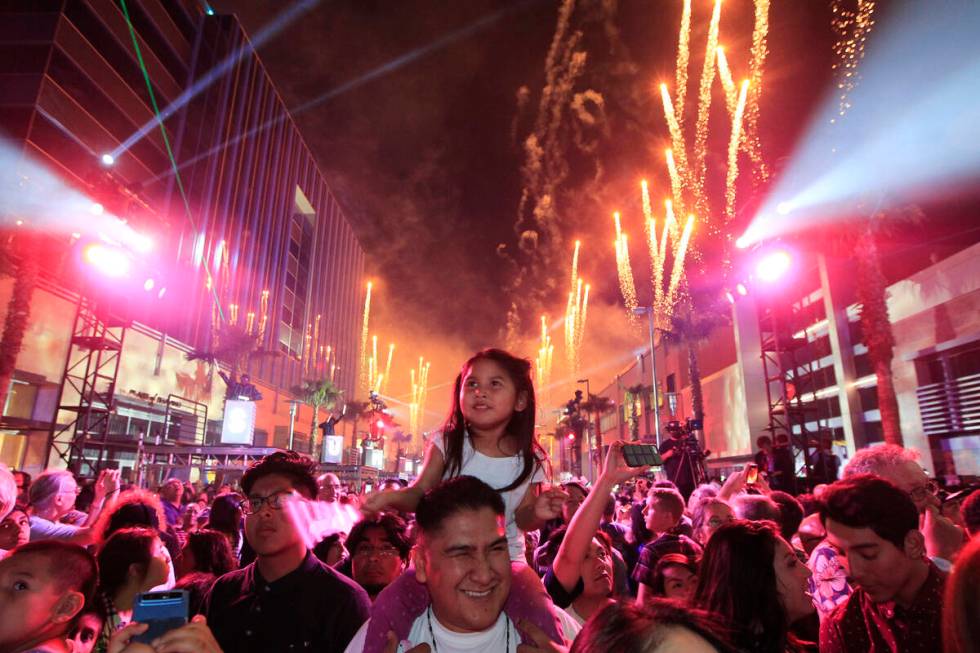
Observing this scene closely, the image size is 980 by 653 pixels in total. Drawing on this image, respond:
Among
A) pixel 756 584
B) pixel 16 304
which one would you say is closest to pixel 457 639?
pixel 756 584

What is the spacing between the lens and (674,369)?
2076 inches

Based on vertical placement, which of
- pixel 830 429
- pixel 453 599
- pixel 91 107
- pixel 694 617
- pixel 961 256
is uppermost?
pixel 91 107

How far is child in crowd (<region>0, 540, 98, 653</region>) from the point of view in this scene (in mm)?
2514

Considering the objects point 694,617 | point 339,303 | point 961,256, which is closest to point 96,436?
point 694,617

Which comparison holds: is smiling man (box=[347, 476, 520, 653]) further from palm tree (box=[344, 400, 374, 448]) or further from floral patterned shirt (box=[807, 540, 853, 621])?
palm tree (box=[344, 400, 374, 448])

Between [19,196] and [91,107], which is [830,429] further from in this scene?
[91,107]

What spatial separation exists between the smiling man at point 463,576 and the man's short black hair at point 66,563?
142 centimetres

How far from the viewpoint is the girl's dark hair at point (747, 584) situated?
289 centimetres

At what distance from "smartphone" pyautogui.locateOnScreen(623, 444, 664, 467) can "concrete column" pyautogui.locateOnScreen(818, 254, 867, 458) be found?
106 feet

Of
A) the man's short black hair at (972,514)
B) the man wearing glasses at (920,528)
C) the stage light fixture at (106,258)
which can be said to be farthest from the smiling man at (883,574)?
the stage light fixture at (106,258)

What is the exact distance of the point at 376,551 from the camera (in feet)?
14.5

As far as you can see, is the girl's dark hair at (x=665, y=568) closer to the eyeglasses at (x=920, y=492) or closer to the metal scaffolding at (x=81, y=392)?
the eyeglasses at (x=920, y=492)

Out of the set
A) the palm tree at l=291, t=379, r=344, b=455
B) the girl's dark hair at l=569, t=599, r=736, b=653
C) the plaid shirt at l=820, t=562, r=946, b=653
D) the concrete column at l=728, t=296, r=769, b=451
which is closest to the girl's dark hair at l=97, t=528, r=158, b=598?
the girl's dark hair at l=569, t=599, r=736, b=653

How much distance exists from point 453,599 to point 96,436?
28125 mm
